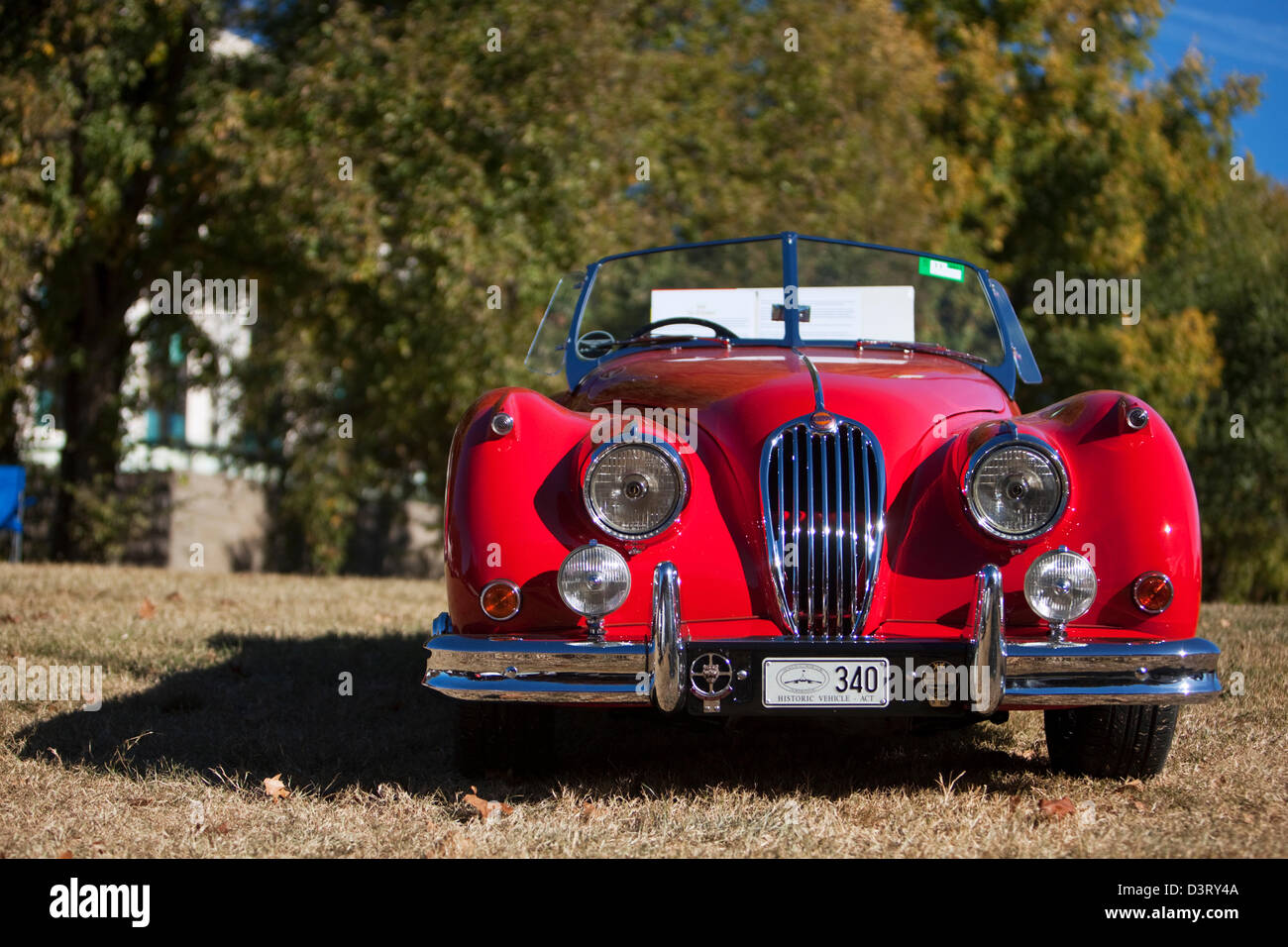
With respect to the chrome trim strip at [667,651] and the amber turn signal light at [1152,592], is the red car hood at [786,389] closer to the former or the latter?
the chrome trim strip at [667,651]

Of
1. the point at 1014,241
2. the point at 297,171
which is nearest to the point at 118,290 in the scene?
the point at 297,171

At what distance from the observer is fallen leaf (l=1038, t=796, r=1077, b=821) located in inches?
137

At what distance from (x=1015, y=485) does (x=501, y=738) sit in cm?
176

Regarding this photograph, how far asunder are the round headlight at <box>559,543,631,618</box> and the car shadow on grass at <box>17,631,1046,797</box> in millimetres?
571

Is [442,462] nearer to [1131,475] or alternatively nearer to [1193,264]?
[1131,475]

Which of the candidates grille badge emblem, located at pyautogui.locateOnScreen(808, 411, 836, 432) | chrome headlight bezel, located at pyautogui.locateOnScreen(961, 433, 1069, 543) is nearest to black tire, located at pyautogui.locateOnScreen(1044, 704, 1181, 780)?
chrome headlight bezel, located at pyautogui.locateOnScreen(961, 433, 1069, 543)

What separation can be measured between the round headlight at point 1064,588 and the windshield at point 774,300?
5.38 feet

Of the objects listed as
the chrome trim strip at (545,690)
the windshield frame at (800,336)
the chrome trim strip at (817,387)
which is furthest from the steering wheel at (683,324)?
the chrome trim strip at (545,690)

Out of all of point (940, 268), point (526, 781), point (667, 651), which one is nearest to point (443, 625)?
point (526, 781)

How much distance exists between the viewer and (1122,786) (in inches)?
150

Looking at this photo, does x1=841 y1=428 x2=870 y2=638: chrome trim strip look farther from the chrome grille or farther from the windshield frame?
the windshield frame

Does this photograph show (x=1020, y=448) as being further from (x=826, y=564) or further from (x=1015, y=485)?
(x=826, y=564)

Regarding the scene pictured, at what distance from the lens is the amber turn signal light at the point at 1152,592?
3.51 m

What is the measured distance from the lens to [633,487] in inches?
140
